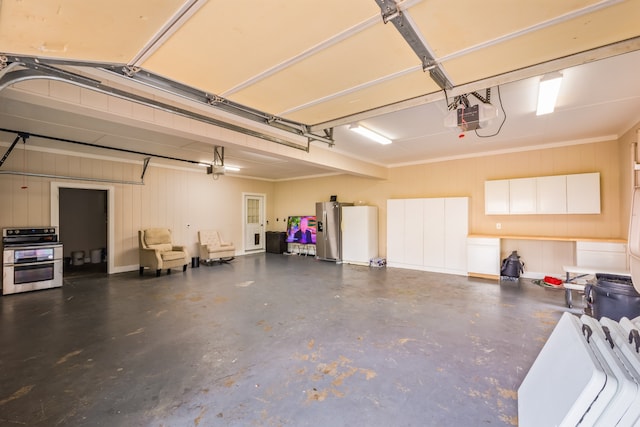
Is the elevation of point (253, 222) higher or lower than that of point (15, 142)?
lower

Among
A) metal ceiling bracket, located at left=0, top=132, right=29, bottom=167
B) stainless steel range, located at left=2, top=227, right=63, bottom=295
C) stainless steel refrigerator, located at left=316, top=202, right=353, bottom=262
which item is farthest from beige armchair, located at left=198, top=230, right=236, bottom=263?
metal ceiling bracket, located at left=0, top=132, right=29, bottom=167

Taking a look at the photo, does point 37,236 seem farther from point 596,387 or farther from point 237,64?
point 596,387

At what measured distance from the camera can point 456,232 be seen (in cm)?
582

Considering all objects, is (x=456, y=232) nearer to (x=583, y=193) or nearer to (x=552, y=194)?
(x=552, y=194)

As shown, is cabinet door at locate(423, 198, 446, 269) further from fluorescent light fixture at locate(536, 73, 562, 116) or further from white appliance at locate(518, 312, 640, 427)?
white appliance at locate(518, 312, 640, 427)

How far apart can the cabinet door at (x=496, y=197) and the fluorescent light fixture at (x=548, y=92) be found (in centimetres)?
233

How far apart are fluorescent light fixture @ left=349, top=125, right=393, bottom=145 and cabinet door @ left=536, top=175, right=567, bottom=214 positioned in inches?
119

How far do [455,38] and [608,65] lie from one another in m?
1.95

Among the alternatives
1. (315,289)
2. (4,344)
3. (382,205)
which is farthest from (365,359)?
(382,205)

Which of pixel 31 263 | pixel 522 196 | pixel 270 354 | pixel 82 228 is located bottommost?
pixel 270 354

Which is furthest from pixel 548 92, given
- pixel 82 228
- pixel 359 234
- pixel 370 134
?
pixel 82 228

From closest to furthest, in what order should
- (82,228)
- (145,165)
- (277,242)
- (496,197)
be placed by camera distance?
(496,197), (145,165), (82,228), (277,242)

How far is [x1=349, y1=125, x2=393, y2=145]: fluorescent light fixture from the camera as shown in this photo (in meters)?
3.88

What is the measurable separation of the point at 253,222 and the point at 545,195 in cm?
777
